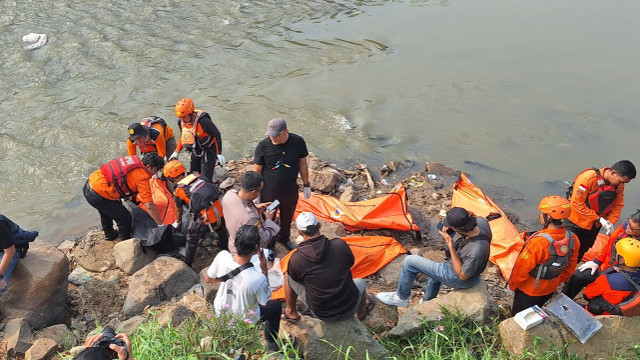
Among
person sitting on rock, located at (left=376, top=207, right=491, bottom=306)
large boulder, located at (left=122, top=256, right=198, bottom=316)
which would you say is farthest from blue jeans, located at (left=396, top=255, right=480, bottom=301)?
large boulder, located at (left=122, top=256, right=198, bottom=316)

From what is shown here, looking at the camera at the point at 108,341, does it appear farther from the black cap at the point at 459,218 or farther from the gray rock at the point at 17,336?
the black cap at the point at 459,218

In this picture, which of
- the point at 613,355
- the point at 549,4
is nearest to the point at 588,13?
the point at 549,4

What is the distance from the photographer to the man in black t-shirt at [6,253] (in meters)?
4.69

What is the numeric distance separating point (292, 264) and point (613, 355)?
9.01 feet

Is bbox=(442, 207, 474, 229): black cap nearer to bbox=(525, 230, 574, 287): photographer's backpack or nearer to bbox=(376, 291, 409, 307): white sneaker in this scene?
bbox=(525, 230, 574, 287): photographer's backpack

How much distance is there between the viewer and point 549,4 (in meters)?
15.4

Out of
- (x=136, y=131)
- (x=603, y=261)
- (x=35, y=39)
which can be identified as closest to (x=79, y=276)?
(x=136, y=131)

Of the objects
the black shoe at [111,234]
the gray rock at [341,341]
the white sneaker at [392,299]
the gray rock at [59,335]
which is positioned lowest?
the black shoe at [111,234]

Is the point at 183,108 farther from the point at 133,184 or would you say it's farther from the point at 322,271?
the point at 322,271

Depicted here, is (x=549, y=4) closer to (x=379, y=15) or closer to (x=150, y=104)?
(x=379, y=15)

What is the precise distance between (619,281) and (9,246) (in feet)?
17.9

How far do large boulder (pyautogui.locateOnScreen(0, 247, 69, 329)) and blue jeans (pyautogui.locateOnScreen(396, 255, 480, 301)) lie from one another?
137 inches

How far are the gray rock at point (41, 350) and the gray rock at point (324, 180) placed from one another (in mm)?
4028

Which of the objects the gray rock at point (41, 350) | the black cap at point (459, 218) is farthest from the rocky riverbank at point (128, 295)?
the black cap at point (459, 218)
